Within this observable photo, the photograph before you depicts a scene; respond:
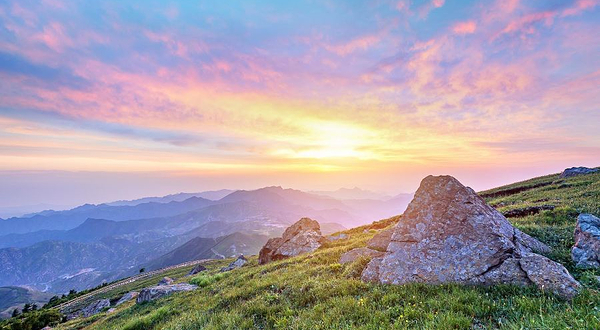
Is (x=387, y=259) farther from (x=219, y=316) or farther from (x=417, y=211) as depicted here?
(x=219, y=316)

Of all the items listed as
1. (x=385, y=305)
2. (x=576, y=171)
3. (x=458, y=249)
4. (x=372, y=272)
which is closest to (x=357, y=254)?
(x=372, y=272)

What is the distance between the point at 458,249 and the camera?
1044cm

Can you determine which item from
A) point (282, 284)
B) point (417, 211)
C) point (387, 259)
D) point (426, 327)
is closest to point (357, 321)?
point (426, 327)

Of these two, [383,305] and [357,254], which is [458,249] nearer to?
[383,305]

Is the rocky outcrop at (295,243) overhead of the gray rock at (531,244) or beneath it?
beneath

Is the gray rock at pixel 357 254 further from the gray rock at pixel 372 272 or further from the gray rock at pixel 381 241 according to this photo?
the gray rock at pixel 372 272

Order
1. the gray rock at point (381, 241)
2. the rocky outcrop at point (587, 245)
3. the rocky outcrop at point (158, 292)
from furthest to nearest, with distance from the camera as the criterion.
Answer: the rocky outcrop at point (158, 292) < the gray rock at point (381, 241) < the rocky outcrop at point (587, 245)

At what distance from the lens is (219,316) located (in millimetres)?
10844

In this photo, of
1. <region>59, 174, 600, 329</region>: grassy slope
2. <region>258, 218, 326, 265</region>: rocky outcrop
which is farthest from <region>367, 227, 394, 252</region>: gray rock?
<region>258, 218, 326, 265</region>: rocky outcrop

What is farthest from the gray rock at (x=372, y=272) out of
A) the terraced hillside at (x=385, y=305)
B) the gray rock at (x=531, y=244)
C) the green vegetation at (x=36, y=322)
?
the green vegetation at (x=36, y=322)

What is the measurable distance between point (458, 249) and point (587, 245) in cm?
482

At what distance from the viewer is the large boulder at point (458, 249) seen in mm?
8688

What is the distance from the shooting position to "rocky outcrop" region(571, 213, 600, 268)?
928 cm

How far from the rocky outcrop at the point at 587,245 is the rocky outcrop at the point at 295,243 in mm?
18954
